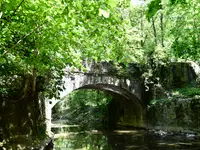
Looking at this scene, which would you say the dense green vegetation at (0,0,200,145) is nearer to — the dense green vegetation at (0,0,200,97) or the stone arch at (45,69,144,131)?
the dense green vegetation at (0,0,200,97)

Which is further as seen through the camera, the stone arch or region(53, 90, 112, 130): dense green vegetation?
region(53, 90, 112, 130): dense green vegetation

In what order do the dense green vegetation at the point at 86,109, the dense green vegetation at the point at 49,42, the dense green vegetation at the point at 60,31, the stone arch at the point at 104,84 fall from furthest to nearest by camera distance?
the dense green vegetation at the point at 86,109 → the stone arch at the point at 104,84 → the dense green vegetation at the point at 49,42 → the dense green vegetation at the point at 60,31

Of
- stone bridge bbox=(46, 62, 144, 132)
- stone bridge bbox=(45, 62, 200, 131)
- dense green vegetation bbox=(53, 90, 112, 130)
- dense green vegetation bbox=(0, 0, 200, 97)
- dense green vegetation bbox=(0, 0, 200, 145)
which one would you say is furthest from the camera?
dense green vegetation bbox=(53, 90, 112, 130)

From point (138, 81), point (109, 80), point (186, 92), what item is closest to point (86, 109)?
point (138, 81)

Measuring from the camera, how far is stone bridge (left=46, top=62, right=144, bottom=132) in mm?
15868

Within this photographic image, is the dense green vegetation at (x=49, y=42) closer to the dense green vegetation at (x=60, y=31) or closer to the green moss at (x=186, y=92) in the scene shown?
the dense green vegetation at (x=60, y=31)

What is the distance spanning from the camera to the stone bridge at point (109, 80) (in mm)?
15868

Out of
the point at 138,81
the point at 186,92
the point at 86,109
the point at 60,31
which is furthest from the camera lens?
the point at 86,109

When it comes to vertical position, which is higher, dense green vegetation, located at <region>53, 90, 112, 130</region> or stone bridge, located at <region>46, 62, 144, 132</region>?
stone bridge, located at <region>46, 62, 144, 132</region>

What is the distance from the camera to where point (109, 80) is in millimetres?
17438

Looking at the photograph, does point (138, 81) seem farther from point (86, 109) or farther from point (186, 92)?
point (86, 109)

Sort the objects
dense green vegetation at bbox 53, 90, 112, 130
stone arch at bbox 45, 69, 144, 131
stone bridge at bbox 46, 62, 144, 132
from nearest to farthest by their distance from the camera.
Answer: stone arch at bbox 45, 69, 144, 131 → stone bridge at bbox 46, 62, 144, 132 → dense green vegetation at bbox 53, 90, 112, 130

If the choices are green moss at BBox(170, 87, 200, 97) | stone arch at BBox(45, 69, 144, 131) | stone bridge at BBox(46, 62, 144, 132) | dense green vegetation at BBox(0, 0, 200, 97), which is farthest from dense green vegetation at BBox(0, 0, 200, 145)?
green moss at BBox(170, 87, 200, 97)

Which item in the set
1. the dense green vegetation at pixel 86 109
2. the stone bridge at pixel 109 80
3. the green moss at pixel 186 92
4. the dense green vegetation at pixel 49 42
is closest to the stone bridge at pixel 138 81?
the stone bridge at pixel 109 80
